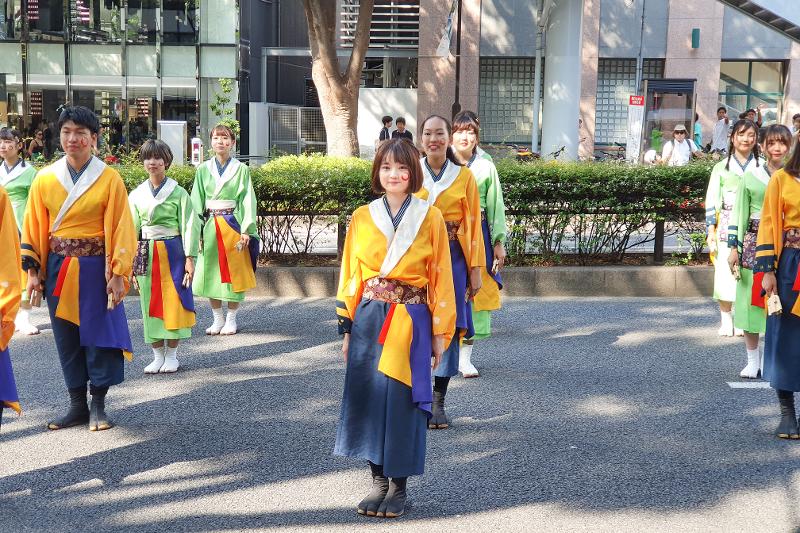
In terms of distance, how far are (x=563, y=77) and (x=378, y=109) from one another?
720 centimetres

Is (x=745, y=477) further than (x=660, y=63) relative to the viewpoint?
No

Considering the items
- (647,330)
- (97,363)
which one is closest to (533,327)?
(647,330)

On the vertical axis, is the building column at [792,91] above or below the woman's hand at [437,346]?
above

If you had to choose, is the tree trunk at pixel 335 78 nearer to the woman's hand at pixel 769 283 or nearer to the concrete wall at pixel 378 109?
the concrete wall at pixel 378 109

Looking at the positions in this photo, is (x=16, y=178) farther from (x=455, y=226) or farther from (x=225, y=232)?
(x=455, y=226)

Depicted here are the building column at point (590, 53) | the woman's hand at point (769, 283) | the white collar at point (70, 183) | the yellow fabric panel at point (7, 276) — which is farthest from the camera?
the building column at point (590, 53)

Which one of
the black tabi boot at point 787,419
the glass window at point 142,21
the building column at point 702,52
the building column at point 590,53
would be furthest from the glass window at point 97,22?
the black tabi boot at point 787,419

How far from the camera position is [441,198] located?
18.7 ft

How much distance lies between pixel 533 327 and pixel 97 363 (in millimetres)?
4352

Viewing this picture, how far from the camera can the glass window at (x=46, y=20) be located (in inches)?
1018

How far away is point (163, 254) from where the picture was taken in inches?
279

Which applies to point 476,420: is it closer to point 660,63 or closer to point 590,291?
point 590,291

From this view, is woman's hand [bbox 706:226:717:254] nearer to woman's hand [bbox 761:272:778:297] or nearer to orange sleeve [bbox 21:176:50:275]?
woman's hand [bbox 761:272:778:297]

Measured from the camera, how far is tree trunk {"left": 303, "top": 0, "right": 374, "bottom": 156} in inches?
647
